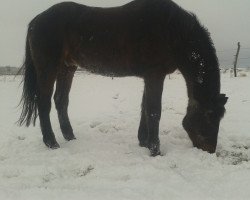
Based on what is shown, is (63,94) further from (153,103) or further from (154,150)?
(154,150)

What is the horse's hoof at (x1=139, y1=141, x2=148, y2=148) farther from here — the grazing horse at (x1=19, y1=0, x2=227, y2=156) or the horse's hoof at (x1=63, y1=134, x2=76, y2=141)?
the horse's hoof at (x1=63, y1=134, x2=76, y2=141)

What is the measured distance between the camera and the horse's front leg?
5.26 meters

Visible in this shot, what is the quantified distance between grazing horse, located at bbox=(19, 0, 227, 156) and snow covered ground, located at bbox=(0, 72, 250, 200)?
39cm

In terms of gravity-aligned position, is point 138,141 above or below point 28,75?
below

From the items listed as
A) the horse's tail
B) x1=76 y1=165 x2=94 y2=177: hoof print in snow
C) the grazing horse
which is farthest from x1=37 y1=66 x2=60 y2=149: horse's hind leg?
x1=76 y1=165 x2=94 y2=177: hoof print in snow

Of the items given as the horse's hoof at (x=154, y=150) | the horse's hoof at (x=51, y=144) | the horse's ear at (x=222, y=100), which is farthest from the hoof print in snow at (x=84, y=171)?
the horse's ear at (x=222, y=100)

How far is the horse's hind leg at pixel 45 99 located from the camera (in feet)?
18.9

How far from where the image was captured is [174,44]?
5.23 m

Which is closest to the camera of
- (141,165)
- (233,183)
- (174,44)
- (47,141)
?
(233,183)

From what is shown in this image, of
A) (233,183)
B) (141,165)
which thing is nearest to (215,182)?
(233,183)

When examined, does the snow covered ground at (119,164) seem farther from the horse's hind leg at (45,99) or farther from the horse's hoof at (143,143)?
the horse's hind leg at (45,99)

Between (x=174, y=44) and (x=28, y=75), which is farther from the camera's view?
(x=28, y=75)

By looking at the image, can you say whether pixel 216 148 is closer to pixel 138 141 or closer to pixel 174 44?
pixel 138 141

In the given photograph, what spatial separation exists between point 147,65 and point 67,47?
4.81 feet
